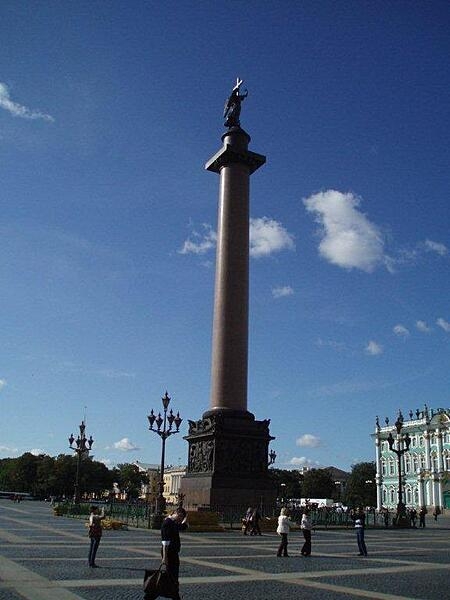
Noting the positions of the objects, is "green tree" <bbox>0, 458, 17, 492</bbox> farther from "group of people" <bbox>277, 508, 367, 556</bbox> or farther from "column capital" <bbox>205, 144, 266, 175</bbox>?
"group of people" <bbox>277, 508, 367, 556</bbox>

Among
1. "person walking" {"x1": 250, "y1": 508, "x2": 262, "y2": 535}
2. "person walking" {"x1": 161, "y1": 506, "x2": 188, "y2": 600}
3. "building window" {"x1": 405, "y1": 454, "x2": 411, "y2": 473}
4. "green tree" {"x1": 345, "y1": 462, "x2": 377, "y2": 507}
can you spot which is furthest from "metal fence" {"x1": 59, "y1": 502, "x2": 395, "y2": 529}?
"green tree" {"x1": 345, "y1": 462, "x2": 377, "y2": 507}

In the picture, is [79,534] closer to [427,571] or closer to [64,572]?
[64,572]

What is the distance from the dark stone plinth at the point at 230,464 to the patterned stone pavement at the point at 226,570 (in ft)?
32.6

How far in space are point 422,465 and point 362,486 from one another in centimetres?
2945

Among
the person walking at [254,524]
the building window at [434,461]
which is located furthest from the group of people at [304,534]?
Result: the building window at [434,461]

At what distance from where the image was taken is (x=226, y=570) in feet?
51.7

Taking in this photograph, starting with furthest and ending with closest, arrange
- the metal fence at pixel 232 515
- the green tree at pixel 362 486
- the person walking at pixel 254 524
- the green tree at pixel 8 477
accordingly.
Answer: the green tree at pixel 8 477
the green tree at pixel 362 486
the metal fence at pixel 232 515
the person walking at pixel 254 524

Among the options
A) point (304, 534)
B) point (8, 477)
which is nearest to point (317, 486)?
point (8, 477)

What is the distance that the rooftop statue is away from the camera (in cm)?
4659

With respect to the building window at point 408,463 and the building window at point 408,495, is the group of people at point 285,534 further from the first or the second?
the building window at point 408,463

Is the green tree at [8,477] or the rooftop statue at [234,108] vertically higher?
the rooftop statue at [234,108]

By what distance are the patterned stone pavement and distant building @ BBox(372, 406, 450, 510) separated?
270 feet

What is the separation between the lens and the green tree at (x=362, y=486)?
12800 centimetres

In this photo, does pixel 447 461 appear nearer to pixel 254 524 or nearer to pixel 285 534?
pixel 254 524
